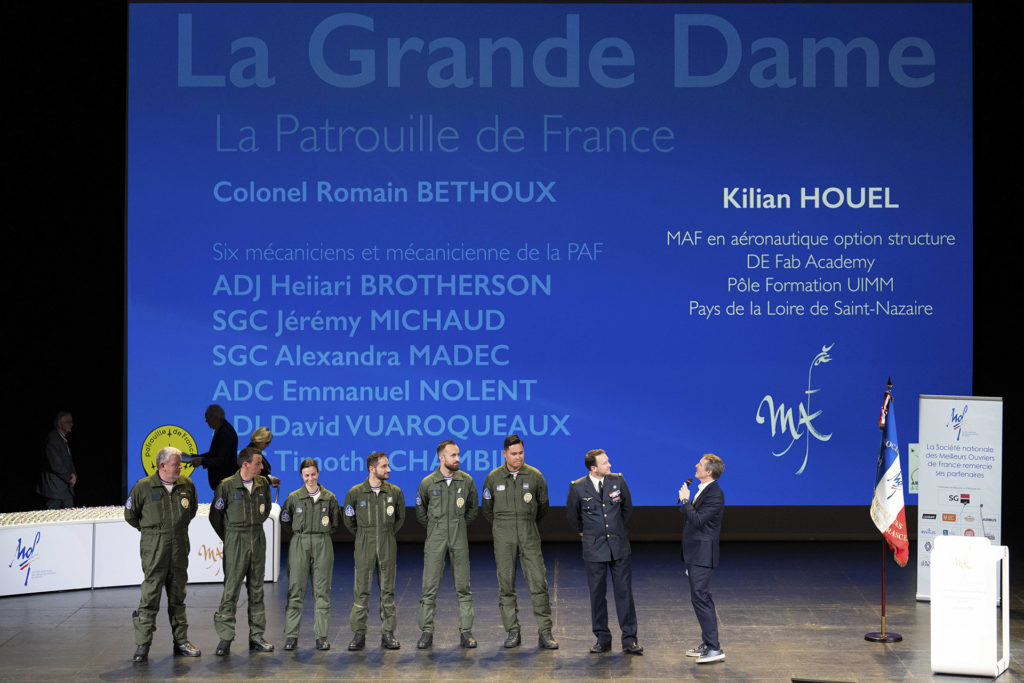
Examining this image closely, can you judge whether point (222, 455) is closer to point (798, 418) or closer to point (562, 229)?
point (562, 229)

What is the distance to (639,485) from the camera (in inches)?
508

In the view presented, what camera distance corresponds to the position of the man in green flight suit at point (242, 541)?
8.63 m

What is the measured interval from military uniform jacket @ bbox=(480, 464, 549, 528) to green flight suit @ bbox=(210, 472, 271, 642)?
163 cm

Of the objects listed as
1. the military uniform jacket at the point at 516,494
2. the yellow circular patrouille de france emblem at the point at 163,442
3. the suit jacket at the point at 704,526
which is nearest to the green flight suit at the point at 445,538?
the military uniform jacket at the point at 516,494

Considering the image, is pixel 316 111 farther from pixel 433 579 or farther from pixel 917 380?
pixel 917 380

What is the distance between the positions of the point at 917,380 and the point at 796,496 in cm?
171

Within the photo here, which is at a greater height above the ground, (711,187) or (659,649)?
(711,187)

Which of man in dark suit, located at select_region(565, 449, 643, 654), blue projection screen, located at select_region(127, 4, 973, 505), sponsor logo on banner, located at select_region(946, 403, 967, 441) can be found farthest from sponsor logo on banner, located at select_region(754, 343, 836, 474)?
man in dark suit, located at select_region(565, 449, 643, 654)

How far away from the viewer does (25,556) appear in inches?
410

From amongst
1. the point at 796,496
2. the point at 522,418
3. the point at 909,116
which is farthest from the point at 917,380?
the point at 522,418

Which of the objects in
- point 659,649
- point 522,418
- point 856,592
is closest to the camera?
point 659,649

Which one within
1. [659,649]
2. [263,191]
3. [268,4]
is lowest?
[659,649]

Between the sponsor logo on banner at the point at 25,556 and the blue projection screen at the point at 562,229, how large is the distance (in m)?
2.51

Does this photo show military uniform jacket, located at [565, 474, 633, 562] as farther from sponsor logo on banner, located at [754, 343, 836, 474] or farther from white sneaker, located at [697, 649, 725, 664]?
sponsor logo on banner, located at [754, 343, 836, 474]
